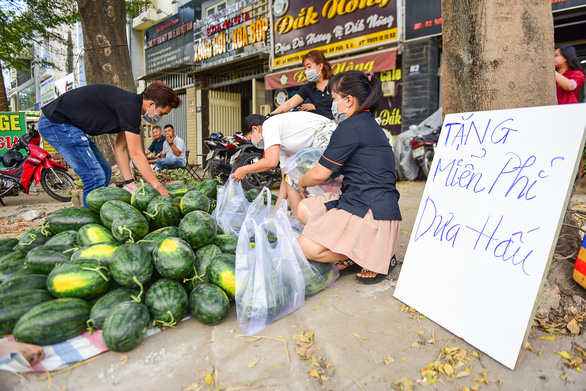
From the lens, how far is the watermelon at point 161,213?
2.53 m

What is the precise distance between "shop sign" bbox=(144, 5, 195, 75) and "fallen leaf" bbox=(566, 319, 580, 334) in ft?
46.4

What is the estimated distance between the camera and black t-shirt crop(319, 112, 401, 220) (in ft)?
7.76

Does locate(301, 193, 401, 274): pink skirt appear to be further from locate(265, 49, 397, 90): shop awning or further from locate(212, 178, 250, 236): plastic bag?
locate(265, 49, 397, 90): shop awning

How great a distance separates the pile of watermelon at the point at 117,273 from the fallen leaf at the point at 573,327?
4.42 ft

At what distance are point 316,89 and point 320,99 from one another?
0.47 ft

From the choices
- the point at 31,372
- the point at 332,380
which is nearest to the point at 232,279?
the point at 332,380

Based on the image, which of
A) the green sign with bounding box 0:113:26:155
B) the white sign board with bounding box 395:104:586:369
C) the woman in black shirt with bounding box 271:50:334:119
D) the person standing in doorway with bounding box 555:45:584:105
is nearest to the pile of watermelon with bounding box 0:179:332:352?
the white sign board with bounding box 395:104:586:369

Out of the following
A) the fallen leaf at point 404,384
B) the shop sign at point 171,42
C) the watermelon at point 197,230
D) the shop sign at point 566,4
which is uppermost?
the shop sign at point 171,42

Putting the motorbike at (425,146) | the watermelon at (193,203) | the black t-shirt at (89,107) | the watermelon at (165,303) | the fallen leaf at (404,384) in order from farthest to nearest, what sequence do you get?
the motorbike at (425,146) < the black t-shirt at (89,107) < the watermelon at (193,203) < the watermelon at (165,303) < the fallen leaf at (404,384)

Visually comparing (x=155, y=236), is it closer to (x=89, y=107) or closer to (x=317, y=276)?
(x=317, y=276)

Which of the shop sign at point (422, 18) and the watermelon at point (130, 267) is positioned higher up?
the shop sign at point (422, 18)

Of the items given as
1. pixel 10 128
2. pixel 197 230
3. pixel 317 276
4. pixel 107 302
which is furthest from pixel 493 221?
pixel 10 128

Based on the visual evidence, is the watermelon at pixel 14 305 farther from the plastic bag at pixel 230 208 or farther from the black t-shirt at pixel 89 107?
the black t-shirt at pixel 89 107

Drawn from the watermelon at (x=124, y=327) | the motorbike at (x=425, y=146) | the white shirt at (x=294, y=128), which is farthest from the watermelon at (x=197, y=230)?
the motorbike at (x=425, y=146)
